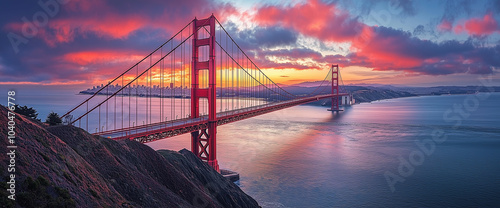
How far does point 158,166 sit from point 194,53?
658 inches

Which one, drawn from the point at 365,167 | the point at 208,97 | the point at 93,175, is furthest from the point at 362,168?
the point at 93,175

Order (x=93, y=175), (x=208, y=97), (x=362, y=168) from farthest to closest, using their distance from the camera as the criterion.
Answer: (x=362, y=168)
(x=208, y=97)
(x=93, y=175)

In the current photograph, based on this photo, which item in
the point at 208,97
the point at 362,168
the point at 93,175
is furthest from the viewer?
the point at 362,168

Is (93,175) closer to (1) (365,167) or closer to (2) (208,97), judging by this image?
(2) (208,97)

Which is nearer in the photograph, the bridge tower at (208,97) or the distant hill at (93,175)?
the distant hill at (93,175)

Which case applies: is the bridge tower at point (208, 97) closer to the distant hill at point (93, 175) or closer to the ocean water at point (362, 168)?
the ocean water at point (362, 168)

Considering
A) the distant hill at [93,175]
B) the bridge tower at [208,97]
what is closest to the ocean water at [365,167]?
the bridge tower at [208,97]

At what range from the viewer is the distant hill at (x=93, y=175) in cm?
833

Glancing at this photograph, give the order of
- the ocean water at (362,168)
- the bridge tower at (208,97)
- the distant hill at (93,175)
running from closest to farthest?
the distant hill at (93,175) → the ocean water at (362,168) → the bridge tower at (208,97)

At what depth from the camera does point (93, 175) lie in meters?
11.5

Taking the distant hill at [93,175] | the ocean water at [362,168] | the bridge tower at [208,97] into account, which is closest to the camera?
the distant hill at [93,175]

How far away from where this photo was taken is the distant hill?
833cm

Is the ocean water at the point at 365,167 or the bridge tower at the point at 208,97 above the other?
the bridge tower at the point at 208,97

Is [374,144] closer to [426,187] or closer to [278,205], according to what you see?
[426,187]
